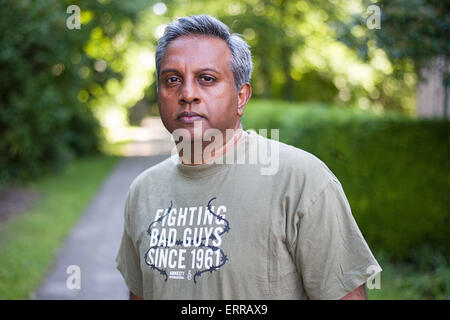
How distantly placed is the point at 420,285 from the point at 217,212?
398cm

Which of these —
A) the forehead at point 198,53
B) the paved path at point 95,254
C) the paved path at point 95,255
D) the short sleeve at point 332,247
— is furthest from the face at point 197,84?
the paved path at point 95,254

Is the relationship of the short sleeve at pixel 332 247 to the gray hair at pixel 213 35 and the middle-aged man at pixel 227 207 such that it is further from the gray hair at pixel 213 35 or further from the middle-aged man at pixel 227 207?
the gray hair at pixel 213 35

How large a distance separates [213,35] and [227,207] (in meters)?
0.66

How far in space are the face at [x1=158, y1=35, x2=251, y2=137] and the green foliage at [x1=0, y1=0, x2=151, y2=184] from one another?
252 inches

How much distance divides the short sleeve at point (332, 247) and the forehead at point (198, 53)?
626mm

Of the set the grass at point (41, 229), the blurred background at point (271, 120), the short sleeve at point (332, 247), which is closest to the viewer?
the short sleeve at point (332, 247)

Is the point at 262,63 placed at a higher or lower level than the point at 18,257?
higher

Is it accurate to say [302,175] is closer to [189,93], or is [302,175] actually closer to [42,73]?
[189,93]

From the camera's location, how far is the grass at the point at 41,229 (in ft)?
18.5

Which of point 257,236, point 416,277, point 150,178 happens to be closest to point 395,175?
point 416,277

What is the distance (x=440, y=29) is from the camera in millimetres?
4535

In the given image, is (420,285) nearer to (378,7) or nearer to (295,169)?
(378,7)
